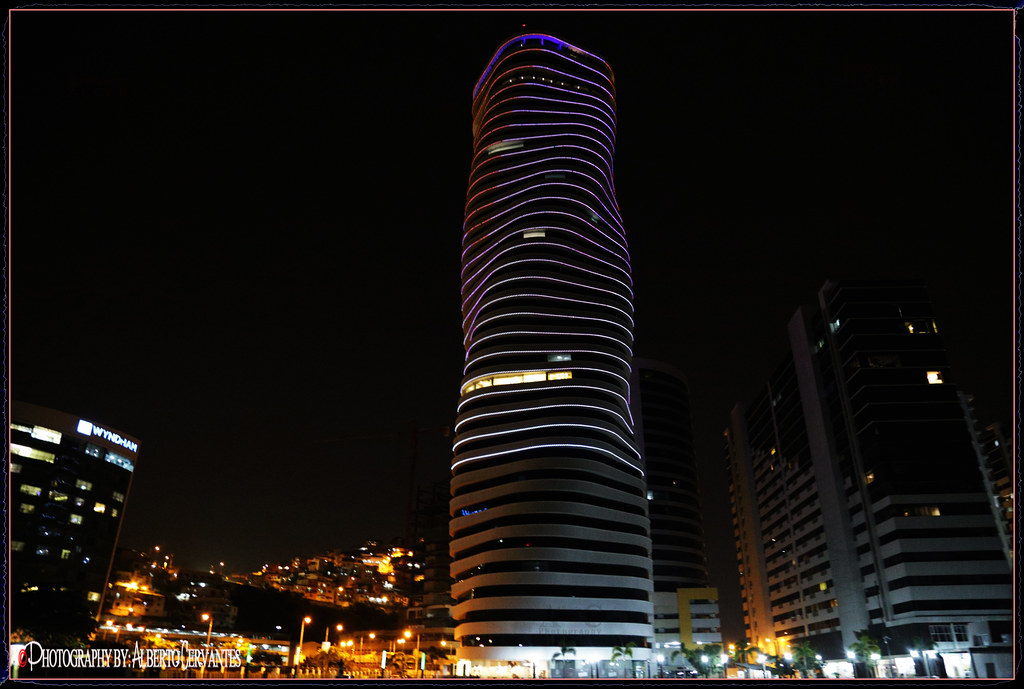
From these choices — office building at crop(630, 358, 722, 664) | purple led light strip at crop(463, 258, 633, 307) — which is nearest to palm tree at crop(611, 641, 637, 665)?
office building at crop(630, 358, 722, 664)

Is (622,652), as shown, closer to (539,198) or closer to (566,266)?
(566,266)

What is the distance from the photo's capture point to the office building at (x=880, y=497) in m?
95.8

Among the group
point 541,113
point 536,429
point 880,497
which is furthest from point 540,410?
point 541,113

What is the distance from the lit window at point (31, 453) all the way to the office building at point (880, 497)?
127869mm

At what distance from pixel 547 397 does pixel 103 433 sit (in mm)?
84109

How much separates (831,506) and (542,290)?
56.6 meters

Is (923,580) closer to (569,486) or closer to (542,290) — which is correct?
(569,486)

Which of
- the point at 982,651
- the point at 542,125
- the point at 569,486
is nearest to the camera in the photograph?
the point at 982,651

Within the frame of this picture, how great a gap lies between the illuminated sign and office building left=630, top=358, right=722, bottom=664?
339ft

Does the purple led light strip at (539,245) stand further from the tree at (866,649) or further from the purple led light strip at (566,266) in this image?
the tree at (866,649)

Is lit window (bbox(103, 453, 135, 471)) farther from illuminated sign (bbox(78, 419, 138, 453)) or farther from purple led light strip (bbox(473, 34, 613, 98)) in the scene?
purple led light strip (bbox(473, 34, 613, 98))

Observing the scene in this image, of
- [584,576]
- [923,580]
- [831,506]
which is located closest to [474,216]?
[584,576]

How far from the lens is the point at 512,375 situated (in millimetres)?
113250

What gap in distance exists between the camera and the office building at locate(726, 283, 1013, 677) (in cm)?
9575
